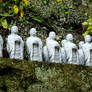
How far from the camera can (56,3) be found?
310 inches

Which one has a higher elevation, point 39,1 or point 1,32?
point 39,1

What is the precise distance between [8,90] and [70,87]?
77 cm

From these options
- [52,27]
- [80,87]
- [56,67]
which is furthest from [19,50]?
[52,27]

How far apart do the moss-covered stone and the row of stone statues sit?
817 mm

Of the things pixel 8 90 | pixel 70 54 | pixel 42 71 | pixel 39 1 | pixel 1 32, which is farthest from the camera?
pixel 39 1

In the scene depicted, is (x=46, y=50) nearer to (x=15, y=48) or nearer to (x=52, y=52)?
(x=52, y=52)

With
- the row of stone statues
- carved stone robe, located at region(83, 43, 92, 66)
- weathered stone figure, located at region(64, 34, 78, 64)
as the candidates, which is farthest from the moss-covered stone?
carved stone robe, located at region(83, 43, 92, 66)

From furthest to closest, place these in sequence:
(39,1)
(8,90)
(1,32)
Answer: (39,1) < (1,32) < (8,90)

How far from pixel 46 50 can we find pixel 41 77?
3.77 feet

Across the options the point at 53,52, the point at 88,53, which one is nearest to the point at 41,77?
the point at 53,52

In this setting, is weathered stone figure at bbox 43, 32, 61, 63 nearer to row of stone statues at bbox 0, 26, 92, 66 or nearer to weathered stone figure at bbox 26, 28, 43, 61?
row of stone statues at bbox 0, 26, 92, 66

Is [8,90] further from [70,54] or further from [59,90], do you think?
[70,54]

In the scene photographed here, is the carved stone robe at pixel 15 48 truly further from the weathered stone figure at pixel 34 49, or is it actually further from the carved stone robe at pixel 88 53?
the carved stone robe at pixel 88 53

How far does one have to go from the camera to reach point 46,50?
3857 millimetres
